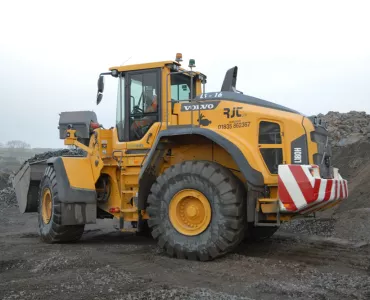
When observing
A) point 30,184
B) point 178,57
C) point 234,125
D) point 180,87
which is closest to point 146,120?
point 180,87

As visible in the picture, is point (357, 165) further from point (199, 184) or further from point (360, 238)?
point (199, 184)

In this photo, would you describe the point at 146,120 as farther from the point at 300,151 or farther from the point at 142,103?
the point at 300,151

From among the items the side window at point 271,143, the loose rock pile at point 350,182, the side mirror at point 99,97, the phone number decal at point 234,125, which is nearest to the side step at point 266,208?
the side window at point 271,143

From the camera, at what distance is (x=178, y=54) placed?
26.3 ft

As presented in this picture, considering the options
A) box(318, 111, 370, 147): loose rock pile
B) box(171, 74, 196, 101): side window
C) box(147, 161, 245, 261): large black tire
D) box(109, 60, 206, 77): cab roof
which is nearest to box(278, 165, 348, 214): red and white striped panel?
box(147, 161, 245, 261): large black tire

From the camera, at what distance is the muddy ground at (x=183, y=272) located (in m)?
4.71

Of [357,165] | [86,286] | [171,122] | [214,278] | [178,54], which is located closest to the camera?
[86,286]

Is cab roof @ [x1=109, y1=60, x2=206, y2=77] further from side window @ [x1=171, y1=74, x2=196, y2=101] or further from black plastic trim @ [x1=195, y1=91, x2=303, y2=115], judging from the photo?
black plastic trim @ [x1=195, y1=91, x2=303, y2=115]

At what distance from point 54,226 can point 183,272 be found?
339cm

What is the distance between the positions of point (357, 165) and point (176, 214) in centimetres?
1041

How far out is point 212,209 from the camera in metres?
6.39

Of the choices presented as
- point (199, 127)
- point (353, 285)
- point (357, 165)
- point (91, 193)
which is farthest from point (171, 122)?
point (357, 165)

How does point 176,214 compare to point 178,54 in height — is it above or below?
below

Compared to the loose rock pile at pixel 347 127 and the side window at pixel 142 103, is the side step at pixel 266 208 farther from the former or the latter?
the loose rock pile at pixel 347 127
